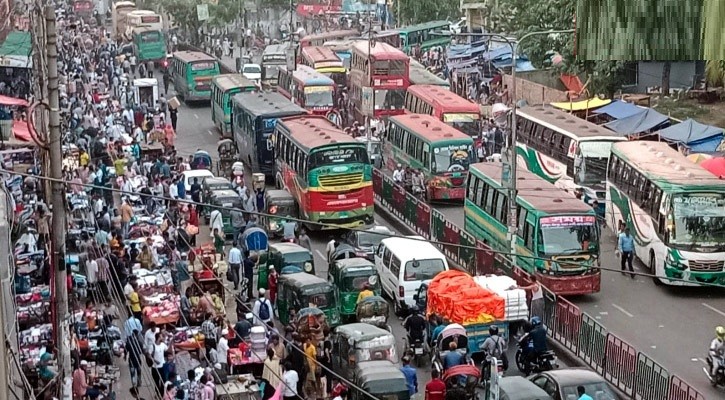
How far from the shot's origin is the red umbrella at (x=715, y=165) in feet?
97.3

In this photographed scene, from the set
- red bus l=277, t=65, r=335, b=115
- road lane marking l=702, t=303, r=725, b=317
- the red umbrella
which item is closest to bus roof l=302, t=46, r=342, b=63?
red bus l=277, t=65, r=335, b=115

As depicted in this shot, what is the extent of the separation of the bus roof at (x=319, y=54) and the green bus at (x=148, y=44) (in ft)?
41.0

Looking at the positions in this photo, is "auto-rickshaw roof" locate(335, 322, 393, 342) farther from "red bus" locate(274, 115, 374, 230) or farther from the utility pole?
"red bus" locate(274, 115, 374, 230)

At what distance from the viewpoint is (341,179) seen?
30484mm

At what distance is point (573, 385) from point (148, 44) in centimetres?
5432

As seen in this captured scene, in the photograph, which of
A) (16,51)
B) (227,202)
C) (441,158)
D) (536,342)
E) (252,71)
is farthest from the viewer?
(252,71)

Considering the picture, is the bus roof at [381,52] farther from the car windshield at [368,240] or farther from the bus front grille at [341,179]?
the car windshield at [368,240]

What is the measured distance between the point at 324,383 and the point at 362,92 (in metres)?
29.0

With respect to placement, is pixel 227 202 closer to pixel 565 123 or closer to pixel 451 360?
pixel 565 123

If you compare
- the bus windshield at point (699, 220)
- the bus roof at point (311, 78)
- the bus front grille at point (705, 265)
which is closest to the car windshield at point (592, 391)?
the bus front grille at point (705, 265)

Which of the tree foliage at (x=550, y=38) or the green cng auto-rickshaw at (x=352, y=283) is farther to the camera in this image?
the tree foliage at (x=550, y=38)

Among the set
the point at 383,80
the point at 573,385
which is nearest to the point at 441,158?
the point at 383,80

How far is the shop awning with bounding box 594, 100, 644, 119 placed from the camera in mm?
39875

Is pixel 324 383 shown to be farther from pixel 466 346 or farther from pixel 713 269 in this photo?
pixel 713 269
